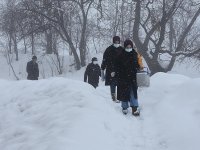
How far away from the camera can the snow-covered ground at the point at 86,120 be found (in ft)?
22.9

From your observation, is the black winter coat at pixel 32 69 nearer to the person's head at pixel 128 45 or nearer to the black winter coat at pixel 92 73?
the black winter coat at pixel 92 73

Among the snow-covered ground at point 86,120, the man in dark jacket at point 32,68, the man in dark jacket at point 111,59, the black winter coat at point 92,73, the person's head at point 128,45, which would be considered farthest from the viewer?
the man in dark jacket at point 32,68

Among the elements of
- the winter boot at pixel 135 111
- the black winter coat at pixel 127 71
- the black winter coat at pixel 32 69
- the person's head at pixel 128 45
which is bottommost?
the winter boot at pixel 135 111

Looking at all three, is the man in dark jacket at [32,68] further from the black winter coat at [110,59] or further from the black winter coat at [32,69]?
the black winter coat at [110,59]

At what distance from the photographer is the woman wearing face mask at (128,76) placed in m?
9.90

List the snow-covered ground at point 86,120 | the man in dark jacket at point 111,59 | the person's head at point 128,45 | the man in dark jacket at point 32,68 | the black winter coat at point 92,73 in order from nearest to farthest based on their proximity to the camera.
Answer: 1. the snow-covered ground at point 86,120
2. the person's head at point 128,45
3. the man in dark jacket at point 111,59
4. the black winter coat at point 92,73
5. the man in dark jacket at point 32,68

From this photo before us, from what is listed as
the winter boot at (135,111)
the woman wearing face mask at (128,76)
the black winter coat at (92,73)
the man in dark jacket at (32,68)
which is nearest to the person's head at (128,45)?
the woman wearing face mask at (128,76)

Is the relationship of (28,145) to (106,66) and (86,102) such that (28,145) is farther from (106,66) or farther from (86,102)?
(106,66)

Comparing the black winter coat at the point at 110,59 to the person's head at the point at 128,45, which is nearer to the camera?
the person's head at the point at 128,45

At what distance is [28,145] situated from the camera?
Result: 6.76 m

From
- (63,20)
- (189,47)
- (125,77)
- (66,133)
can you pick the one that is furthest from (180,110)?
(63,20)

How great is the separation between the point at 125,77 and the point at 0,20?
101ft

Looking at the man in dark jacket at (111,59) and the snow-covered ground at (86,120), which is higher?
the man in dark jacket at (111,59)

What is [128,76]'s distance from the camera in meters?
9.93
